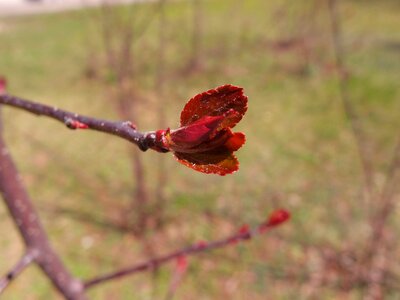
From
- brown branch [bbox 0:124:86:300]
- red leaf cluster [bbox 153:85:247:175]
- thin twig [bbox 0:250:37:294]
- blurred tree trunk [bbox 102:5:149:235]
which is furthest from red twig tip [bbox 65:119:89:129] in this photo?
blurred tree trunk [bbox 102:5:149:235]

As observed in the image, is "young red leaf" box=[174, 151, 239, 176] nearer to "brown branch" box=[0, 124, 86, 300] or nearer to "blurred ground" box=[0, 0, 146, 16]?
"brown branch" box=[0, 124, 86, 300]

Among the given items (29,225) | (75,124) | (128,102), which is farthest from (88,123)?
(128,102)

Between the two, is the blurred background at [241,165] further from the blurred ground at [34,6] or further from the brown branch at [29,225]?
the blurred ground at [34,6]

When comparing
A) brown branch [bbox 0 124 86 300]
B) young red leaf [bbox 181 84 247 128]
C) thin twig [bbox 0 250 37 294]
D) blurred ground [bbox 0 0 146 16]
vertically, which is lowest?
young red leaf [bbox 181 84 247 128]

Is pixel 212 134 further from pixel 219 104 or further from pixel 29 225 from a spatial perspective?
pixel 29 225

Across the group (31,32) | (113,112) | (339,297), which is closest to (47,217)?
(113,112)

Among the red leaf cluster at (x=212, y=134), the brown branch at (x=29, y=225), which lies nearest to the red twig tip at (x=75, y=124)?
the red leaf cluster at (x=212, y=134)

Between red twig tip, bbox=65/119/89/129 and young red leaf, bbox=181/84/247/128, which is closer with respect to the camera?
young red leaf, bbox=181/84/247/128

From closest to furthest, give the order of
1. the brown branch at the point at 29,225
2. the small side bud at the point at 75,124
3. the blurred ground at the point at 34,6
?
the small side bud at the point at 75,124
the brown branch at the point at 29,225
the blurred ground at the point at 34,6
